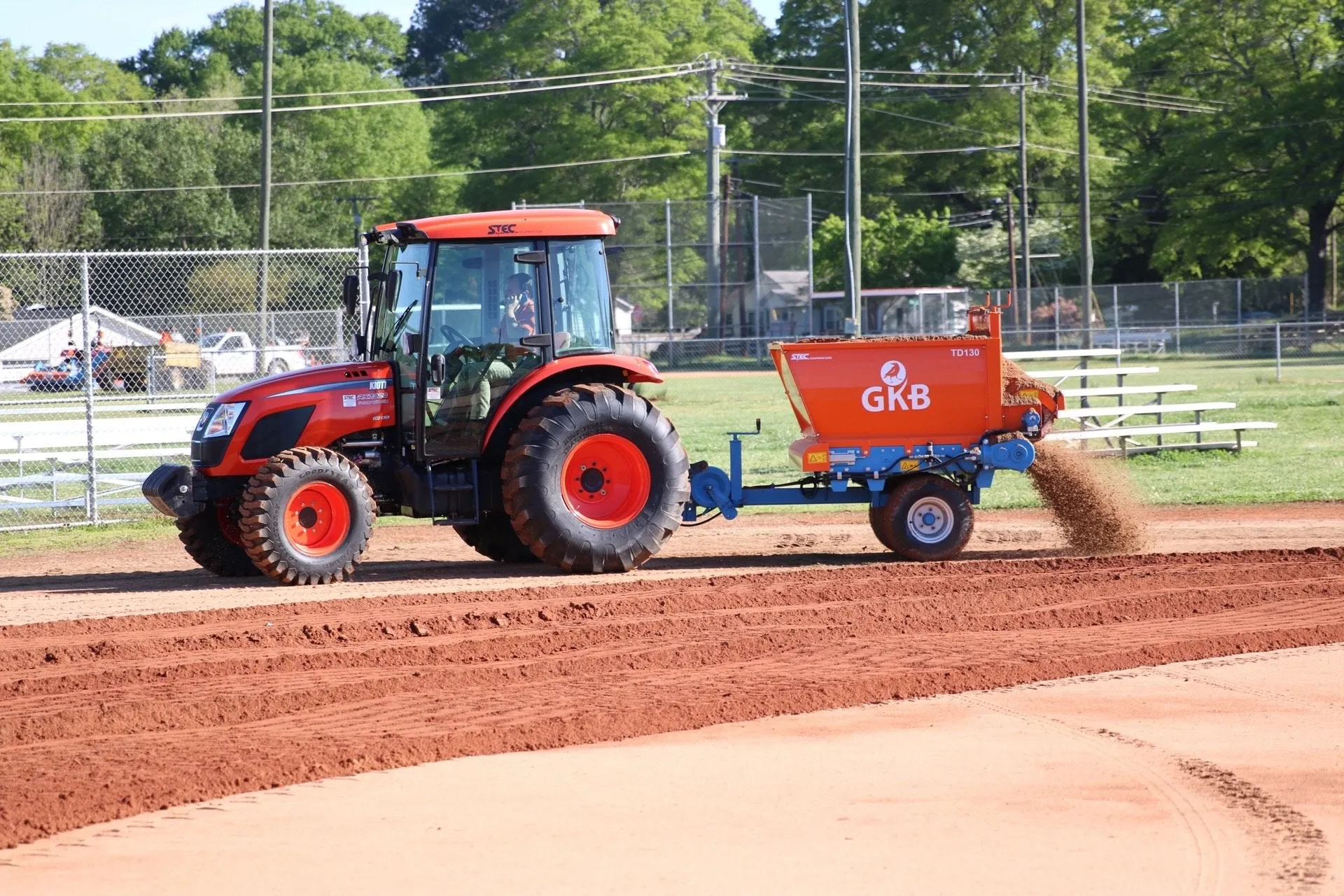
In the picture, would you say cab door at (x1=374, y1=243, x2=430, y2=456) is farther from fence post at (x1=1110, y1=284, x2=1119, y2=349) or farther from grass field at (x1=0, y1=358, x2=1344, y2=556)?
fence post at (x1=1110, y1=284, x2=1119, y2=349)

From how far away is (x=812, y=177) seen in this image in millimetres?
62781

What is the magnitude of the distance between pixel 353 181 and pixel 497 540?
175 feet

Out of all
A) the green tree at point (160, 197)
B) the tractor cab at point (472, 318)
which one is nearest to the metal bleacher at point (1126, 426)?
the tractor cab at point (472, 318)

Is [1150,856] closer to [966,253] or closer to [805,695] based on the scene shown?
[805,695]

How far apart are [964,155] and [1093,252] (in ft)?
20.8

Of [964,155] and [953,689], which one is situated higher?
[964,155]

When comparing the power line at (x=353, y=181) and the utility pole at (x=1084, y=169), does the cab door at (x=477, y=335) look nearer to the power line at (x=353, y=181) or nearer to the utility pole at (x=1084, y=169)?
the utility pole at (x=1084, y=169)

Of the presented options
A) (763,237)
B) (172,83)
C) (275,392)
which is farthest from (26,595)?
(172,83)

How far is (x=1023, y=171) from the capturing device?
52.3 meters

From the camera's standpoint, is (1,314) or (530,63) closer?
(1,314)

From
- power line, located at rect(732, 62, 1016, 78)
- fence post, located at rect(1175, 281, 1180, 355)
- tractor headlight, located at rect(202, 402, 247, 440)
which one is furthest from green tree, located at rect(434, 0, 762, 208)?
tractor headlight, located at rect(202, 402, 247, 440)

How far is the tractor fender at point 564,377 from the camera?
10.8 m

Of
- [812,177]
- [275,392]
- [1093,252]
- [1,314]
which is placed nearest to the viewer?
[275,392]

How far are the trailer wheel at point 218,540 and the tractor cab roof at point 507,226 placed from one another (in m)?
2.26
